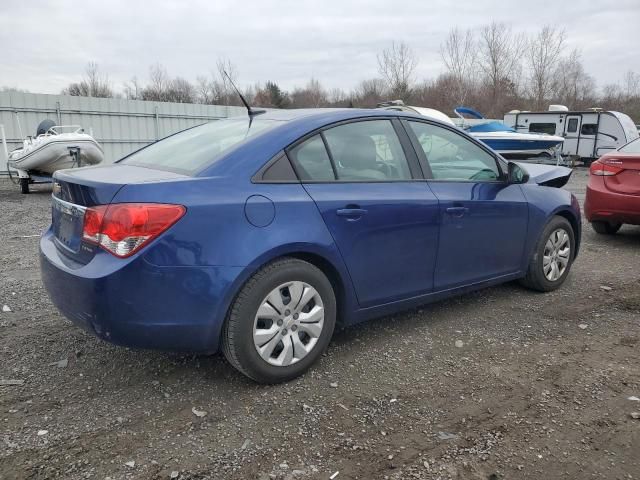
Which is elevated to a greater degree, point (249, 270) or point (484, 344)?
point (249, 270)

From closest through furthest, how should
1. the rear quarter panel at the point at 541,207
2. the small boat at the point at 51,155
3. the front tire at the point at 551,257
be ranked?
the rear quarter panel at the point at 541,207
the front tire at the point at 551,257
the small boat at the point at 51,155

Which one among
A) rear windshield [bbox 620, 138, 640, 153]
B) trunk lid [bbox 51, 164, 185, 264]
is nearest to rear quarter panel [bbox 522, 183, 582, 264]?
rear windshield [bbox 620, 138, 640, 153]

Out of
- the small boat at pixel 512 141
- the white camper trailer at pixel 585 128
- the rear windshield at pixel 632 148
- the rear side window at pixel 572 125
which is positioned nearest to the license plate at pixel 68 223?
the rear windshield at pixel 632 148

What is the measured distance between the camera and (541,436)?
254 cm

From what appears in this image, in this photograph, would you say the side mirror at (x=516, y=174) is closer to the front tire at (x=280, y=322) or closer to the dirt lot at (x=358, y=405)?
the dirt lot at (x=358, y=405)

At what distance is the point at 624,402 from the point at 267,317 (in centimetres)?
197

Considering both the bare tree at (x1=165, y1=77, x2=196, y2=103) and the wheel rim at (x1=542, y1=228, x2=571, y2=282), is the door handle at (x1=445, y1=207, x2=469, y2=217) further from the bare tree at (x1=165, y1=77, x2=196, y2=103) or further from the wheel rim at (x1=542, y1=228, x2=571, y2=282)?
the bare tree at (x1=165, y1=77, x2=196, y2=103)

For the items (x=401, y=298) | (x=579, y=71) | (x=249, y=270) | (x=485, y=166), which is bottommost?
(x=401, y=298)

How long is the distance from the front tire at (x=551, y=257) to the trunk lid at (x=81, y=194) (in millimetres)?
3120

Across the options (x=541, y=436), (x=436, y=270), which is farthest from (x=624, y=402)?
(x=436, y=270)

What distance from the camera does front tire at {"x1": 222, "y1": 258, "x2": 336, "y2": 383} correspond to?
2.78 meters

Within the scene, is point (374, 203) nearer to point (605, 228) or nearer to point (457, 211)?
point (457, 211)

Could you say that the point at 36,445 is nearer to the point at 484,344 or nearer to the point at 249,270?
the point at 249,270

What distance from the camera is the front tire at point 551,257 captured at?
4512 millimetres
